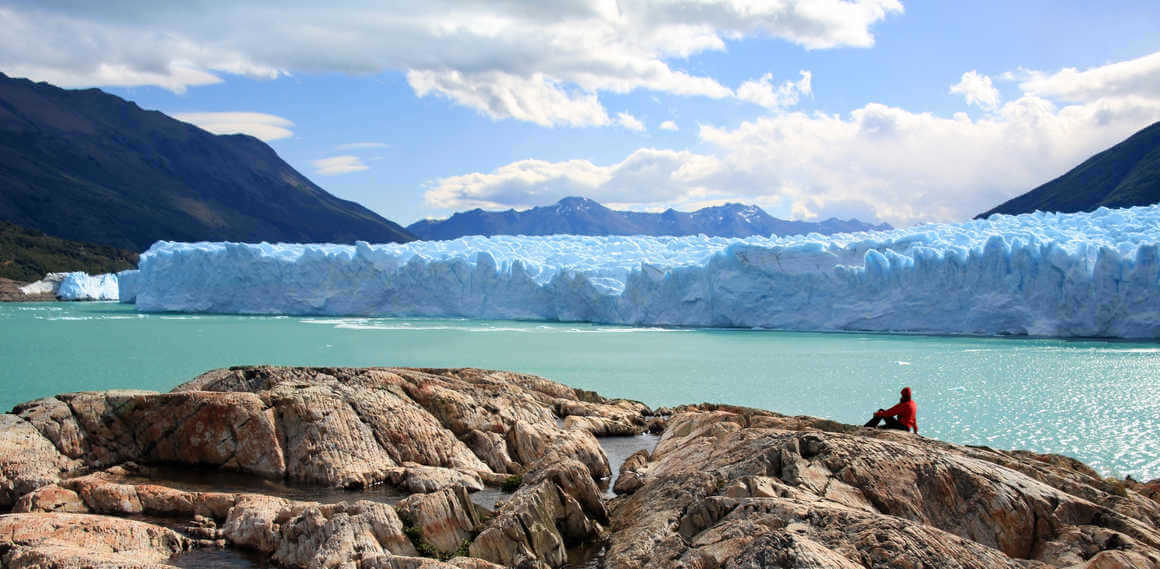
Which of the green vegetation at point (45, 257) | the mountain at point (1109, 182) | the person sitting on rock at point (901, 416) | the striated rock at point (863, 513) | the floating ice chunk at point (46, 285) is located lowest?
the floating ice chunk at point (46, 285)

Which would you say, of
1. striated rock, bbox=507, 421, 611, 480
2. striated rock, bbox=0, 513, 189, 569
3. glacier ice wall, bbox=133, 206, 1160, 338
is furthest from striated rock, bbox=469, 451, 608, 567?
glacier ice wall, bbox=133, 206, 1160, 338

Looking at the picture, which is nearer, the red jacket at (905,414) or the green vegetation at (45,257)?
the red jacket at (905,414)

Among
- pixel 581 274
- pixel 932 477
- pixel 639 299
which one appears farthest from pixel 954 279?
pixel 932 477

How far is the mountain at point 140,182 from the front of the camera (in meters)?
99.0

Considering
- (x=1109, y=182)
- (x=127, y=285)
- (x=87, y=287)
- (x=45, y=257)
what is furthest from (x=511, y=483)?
(x=45, y=257)

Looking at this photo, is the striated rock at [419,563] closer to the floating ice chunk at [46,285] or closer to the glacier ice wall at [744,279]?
the glacier ice wall at [744,279]

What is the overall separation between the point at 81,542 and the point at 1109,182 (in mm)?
76871

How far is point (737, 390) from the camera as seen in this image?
17.3 meters

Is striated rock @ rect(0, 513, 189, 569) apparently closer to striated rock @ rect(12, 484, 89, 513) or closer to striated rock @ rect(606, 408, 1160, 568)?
striated rock @ rect(12, 484, 89, 513)

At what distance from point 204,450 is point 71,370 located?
537 inches

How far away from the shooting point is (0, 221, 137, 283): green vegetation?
2573 inches

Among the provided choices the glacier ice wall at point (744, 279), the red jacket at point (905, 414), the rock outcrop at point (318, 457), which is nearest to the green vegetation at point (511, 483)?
the rock outcrop at point (318, 457)

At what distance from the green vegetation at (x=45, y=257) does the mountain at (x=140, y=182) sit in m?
22.2

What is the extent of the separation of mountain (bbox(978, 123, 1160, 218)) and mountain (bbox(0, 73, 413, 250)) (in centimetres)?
9807
